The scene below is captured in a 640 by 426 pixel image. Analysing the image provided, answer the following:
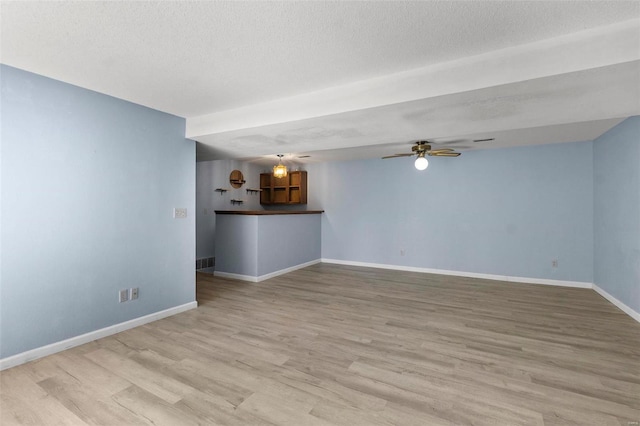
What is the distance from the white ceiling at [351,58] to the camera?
1627 mm

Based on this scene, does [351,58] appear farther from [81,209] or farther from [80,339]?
[80,339]

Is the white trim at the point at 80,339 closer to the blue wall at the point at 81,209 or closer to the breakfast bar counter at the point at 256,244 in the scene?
the blue wall at the point at 81,209

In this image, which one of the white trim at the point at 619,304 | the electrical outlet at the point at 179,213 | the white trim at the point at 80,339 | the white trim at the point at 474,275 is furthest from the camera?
the white trim at the point at 474,275

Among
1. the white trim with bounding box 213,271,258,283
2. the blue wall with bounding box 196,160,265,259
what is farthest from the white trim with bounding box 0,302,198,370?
the blue wall with bounding box 196,160,265,259

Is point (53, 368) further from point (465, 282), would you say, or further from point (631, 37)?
point (465, 282)

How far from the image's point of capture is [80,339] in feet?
8.72

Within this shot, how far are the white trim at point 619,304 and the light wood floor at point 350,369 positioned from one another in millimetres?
75

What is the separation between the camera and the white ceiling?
5.34ft

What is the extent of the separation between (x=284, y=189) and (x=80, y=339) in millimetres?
5155

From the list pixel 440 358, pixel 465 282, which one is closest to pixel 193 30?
pixel 440 358

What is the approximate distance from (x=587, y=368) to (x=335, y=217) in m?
4.93

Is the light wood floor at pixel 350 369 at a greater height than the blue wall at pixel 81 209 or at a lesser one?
lesser

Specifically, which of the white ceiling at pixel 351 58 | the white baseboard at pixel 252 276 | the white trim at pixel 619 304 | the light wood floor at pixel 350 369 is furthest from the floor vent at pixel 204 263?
the white trim at pixel 619 304

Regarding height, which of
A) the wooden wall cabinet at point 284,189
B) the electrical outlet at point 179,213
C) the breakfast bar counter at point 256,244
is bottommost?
the breakfast bar counter at point 256,244
